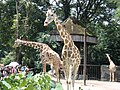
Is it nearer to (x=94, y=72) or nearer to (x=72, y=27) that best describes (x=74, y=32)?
(x=72, y=27)

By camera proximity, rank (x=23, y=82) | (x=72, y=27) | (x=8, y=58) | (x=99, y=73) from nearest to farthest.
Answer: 1. (x=23, y=82)
2. (x=72, y=27)
3. (x=99, y=73)
4. (x=8, y=58)

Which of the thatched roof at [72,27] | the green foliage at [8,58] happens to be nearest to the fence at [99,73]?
the thatched roof at [72,27]

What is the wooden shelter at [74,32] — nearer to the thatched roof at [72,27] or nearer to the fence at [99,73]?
the thatched roof at [72,27]

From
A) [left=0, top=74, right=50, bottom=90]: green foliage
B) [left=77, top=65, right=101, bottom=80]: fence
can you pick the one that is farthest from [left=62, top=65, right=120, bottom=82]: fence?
[left=0, top=74, right=50, bottom=90]: green foliage

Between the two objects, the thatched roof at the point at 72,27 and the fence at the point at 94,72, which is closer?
the thatched roof at the point at 72,27

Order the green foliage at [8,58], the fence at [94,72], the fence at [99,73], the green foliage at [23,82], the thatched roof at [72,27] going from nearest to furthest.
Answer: the green foliage at [23,82]
the thatched roof at [72,27]
the fence at [99,73]
the fence at [94,72]
the green foliage at [8,58]

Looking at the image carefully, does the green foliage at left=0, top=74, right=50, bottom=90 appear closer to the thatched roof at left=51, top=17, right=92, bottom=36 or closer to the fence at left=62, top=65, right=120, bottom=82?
the thatched roof at left=51, top=17, right=92, bottom=36

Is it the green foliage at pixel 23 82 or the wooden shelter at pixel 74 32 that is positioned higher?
the wooden shelter at pixel 74 32

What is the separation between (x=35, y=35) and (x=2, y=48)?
2178mm

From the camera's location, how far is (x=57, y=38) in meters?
17.6

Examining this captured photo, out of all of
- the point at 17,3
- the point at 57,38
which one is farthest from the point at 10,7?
the point at 57,38

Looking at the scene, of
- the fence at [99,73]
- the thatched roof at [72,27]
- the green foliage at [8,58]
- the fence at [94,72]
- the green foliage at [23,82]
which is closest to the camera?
the green foliage at [23,82]

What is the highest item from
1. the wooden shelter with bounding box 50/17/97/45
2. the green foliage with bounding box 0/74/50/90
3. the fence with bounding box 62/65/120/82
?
the wooden shelter with bounding box 50/17/97/45

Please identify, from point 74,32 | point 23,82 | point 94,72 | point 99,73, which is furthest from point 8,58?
point 23,82
